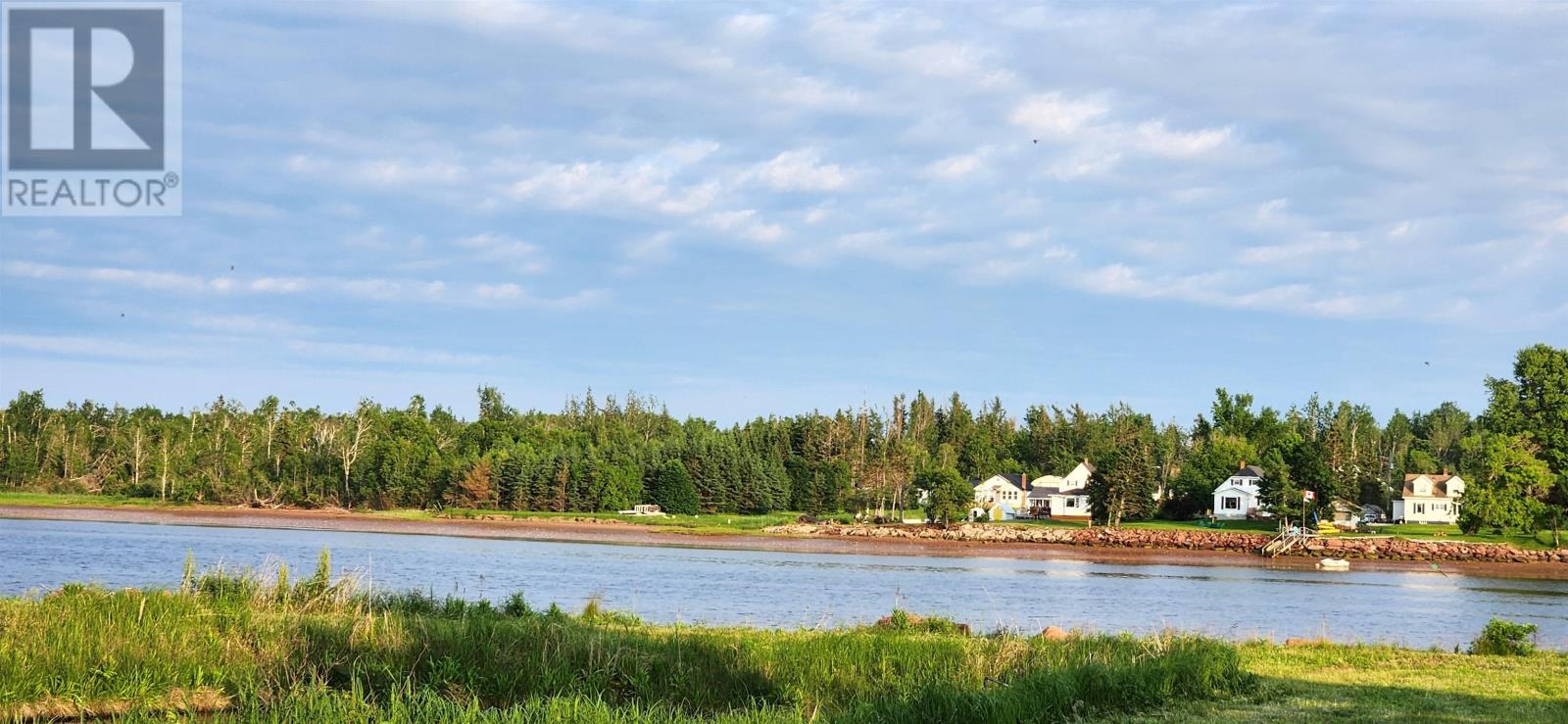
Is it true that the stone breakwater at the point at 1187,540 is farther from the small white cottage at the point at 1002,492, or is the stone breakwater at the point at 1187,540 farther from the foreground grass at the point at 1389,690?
the foreground grass at the point at 1389,690

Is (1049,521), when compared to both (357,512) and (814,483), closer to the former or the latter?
(814,483)

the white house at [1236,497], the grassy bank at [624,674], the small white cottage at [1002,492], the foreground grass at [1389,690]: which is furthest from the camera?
the small white cottage at [1002,492]

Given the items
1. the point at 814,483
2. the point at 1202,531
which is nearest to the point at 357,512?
the point at 814,483

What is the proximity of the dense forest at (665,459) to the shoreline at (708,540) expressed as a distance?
31.3 feet

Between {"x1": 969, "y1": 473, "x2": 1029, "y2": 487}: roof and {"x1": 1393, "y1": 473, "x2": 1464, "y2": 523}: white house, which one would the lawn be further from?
{"x1": 969, "y1": 473, "x2": 1029, "y2": 487}: roof

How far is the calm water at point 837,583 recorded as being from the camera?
108 feet

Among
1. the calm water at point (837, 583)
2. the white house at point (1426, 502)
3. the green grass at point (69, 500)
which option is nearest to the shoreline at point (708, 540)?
the green grass at point (69, 500)

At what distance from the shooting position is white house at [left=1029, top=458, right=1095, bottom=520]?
11560 cm

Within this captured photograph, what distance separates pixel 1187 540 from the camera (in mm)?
82562

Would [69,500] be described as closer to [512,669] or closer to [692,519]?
[692,519]

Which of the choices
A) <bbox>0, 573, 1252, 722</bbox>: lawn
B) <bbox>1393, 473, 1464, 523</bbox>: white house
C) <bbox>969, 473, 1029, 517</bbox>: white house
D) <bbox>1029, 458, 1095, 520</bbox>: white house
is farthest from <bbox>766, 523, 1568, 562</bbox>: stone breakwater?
<bbox>0, 573, 1252, 722</bbox>: lawn

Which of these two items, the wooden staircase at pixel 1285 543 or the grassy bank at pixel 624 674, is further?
the wooden staircase at pixel 1285 543

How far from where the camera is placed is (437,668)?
1514 centimetres

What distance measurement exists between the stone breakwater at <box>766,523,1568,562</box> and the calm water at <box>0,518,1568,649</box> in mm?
13262
